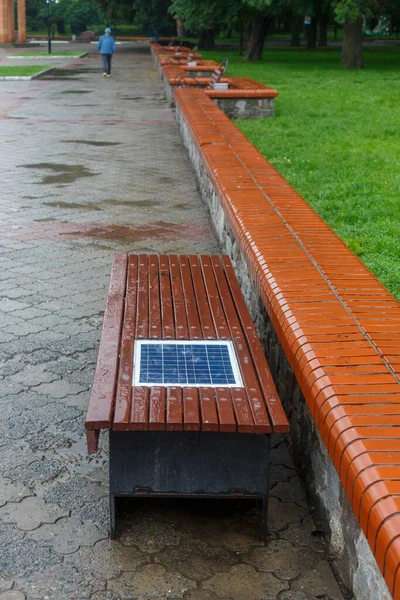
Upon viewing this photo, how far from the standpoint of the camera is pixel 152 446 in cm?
335

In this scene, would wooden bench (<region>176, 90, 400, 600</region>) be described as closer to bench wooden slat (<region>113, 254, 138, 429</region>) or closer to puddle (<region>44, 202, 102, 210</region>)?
bench wooden slat (<region>113, 254, 138, 429</region>)

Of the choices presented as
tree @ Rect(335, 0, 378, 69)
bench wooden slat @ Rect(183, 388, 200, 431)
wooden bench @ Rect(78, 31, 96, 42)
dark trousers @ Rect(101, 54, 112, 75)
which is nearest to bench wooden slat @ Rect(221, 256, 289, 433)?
bench wooden slat @ Rect(183, 388, 200, 431)

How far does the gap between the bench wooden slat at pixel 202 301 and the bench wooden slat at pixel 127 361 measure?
312 millimetres

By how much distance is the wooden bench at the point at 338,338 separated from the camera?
96.7 inches

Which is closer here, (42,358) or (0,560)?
(0,560)

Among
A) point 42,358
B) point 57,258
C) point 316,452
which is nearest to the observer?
point 316,452

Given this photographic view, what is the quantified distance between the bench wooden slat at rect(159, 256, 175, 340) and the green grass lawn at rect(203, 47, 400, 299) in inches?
61.3

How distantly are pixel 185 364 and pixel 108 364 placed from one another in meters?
0.31

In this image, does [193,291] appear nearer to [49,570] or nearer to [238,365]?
[238,365]

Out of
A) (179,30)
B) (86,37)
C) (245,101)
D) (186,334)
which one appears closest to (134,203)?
(186,334)

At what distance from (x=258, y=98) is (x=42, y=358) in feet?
36.6

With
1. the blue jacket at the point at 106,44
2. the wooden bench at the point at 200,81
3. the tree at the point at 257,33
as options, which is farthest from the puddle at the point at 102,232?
the tree at the point at 257,33

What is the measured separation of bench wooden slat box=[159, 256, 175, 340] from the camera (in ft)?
13.3

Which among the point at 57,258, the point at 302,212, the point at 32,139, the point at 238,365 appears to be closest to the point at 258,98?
the point at 32,139
